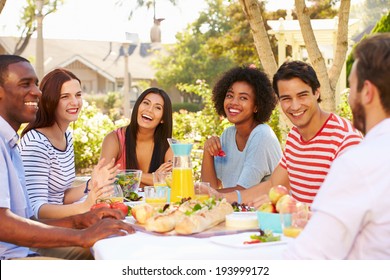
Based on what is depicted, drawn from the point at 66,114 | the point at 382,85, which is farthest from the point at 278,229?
the point at 66,114

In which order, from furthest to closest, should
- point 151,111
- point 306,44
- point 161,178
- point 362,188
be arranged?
1. point 306,44
2. point 151,111
3. point 161,178
4. point 362,188

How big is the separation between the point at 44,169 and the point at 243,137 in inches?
64.7

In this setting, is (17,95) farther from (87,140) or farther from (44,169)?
(87,140)

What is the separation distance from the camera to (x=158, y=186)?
3850mm

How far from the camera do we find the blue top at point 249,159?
4.73 meters

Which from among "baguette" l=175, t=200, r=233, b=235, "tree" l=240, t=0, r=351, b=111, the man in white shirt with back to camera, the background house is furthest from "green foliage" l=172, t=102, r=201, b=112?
the man in white shirt with back to camera

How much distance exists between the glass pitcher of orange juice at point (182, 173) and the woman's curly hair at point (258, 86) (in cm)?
149

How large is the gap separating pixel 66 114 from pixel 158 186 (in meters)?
1.19

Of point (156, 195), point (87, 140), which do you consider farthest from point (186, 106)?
point (156, 195)

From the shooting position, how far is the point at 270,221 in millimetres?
2971

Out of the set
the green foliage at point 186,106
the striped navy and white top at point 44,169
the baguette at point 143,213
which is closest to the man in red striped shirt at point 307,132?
the baguette at point 143,213

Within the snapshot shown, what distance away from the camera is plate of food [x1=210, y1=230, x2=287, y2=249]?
2734mm

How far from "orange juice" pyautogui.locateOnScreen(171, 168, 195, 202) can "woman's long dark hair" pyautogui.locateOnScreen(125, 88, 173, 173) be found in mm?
1454

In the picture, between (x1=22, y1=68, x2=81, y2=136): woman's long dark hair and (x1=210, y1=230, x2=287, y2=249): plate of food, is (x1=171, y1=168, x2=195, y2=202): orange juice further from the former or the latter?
(x1=22, y1=68, x2=81, y2=136): woman's long dark hair
